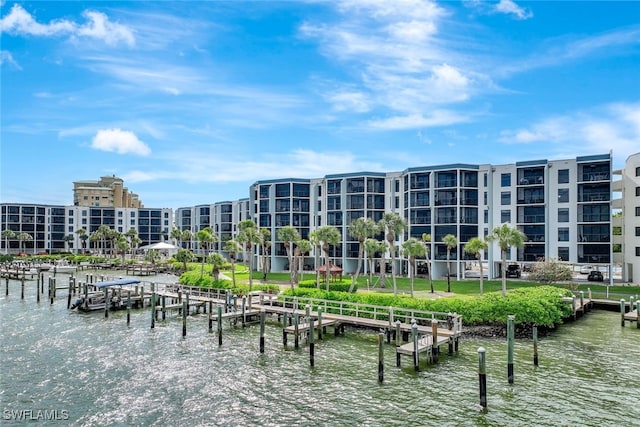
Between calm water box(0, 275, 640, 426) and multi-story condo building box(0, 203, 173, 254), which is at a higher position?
multi-story condo building box(0, 203, 173, 254)

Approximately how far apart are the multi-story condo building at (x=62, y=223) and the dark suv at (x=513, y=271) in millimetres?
106160

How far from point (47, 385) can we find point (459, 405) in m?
19.8

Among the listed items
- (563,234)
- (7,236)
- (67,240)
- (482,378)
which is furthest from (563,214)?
(7,236)

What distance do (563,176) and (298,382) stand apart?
165ft

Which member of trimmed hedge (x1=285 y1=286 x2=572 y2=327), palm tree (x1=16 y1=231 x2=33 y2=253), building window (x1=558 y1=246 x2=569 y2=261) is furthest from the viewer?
palm tree (x1=16 y1=231 x2=33 y2=253)

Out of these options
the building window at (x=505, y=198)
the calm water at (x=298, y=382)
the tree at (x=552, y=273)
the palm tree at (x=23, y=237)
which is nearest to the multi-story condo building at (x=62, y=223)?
the palm tree at (x=23, y=237)

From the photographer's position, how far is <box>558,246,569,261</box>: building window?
59.1m

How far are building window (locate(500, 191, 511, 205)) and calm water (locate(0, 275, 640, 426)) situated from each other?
3078 centimetres

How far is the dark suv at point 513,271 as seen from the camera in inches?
2510

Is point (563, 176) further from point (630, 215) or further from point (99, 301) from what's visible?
point (99, 301)

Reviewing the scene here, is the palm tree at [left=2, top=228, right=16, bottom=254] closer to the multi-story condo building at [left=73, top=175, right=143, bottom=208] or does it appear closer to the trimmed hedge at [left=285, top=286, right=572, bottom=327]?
the multi-story condo building at [left=73, top=175, right=143, bottom=208]

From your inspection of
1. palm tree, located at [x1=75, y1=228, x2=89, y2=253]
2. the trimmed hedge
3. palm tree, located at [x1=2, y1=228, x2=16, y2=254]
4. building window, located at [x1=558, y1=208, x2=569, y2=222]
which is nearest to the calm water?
the trimmed hedge

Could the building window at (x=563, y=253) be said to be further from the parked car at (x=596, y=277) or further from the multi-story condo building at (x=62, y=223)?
the multi-story condo building at (x=62, y=223)

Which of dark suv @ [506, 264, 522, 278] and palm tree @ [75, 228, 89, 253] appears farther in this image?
palm tree @ [75, 228, 89, 253]
